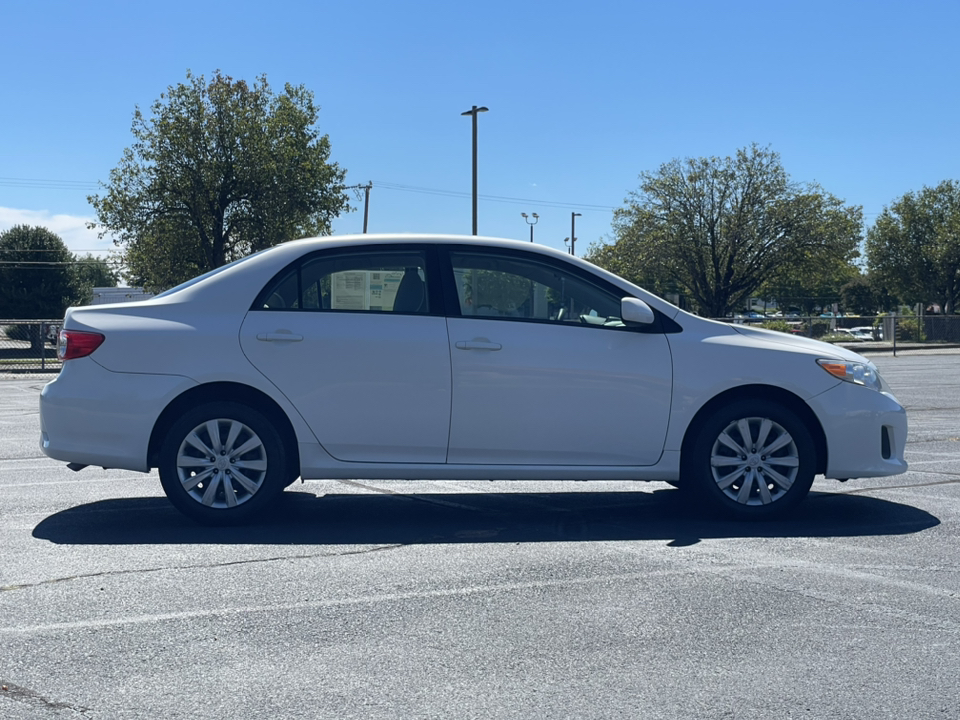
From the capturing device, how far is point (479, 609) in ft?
14.9

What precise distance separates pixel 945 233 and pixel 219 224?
43.6m

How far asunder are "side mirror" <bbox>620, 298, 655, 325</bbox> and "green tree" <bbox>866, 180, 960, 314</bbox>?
63699 millimetres

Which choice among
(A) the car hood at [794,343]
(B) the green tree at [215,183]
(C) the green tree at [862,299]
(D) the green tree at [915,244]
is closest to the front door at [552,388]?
(A) the car hood at [794,343]

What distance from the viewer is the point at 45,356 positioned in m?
26.5

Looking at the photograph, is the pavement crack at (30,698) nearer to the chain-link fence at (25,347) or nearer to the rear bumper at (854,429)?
the rear bumper at (854,429)

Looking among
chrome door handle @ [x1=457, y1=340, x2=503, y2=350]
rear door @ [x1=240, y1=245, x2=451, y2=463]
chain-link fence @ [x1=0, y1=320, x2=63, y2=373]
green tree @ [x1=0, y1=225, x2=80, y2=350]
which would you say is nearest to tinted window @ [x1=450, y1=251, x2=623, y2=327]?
chrome door handle @ [x1=457, y1=340, x2=503, y2=350]

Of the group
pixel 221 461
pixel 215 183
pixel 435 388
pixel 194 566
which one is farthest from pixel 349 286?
pixel 215 183

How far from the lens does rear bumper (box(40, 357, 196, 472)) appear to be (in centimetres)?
617

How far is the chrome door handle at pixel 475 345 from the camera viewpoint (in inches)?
245

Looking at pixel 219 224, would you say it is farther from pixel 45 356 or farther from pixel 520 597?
pixel 520 597

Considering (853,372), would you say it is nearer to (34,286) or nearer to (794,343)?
(794,343)

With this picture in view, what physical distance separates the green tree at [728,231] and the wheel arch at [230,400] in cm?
4714

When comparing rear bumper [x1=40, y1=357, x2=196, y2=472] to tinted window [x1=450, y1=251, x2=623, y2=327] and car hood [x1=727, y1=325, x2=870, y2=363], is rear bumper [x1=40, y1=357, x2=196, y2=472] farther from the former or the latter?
car hood [x1=727, y1=325, x2=870, y2=363]

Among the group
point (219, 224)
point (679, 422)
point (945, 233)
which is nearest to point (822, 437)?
point (679, 422)
